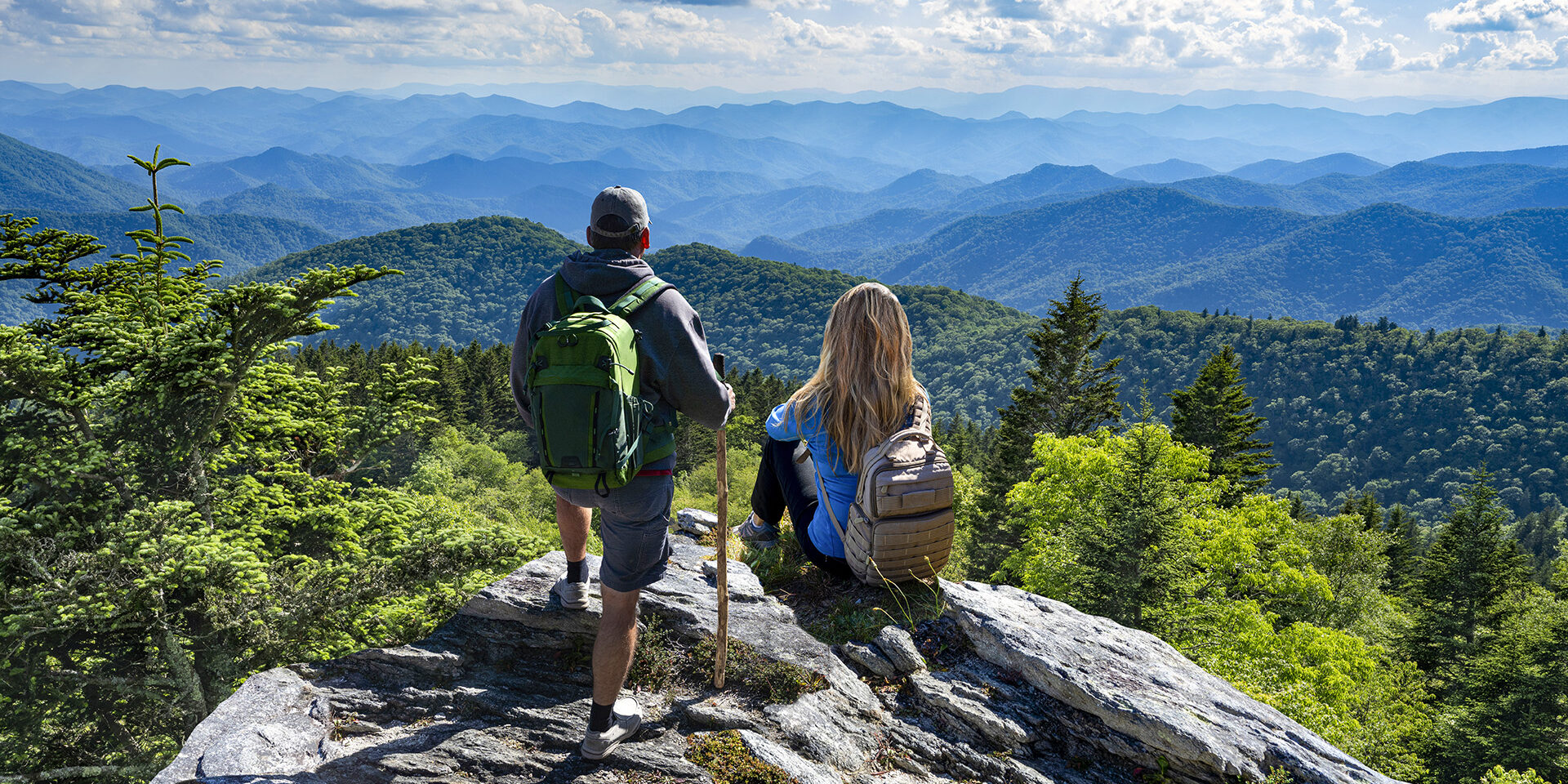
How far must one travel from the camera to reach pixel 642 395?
3957mm

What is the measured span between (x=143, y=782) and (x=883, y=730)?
6995 mm

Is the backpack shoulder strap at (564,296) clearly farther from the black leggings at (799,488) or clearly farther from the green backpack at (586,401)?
the black leggings at (799,488)

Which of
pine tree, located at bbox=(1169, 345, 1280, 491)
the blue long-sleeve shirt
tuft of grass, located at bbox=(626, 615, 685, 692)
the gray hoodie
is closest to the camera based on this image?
the gray hoodie

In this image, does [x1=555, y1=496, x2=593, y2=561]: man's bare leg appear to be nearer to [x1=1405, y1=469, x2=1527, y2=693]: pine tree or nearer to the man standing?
the man standing

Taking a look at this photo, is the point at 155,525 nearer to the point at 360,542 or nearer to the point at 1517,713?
the point at 360,542

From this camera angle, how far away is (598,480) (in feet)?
12.0

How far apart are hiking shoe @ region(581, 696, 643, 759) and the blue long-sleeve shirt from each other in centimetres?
204

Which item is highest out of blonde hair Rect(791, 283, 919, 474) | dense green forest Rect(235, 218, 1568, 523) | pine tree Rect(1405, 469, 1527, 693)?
blonde hair Rect(791, 283, 919, 474)

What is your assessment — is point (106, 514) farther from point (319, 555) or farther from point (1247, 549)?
point (1247, 549)

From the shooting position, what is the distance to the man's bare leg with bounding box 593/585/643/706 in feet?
13.3

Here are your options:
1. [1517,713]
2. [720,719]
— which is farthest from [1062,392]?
[720,719]

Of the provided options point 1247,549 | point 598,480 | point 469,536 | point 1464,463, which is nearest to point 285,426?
point 469,536

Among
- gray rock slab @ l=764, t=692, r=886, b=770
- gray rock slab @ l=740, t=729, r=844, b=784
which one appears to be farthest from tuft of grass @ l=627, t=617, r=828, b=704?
gray rock slab @ l=740, t=729, r=844, b=784

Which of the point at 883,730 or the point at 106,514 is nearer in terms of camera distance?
the point at 883,730
